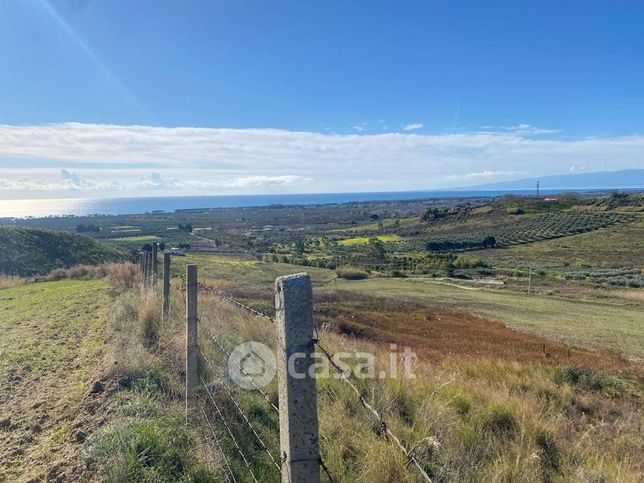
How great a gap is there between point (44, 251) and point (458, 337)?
4472 centimetres

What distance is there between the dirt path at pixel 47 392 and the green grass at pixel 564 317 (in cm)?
1329

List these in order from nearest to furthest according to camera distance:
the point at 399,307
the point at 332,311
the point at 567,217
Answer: the point at 332,311
the point at 399,307
the point at 567,217

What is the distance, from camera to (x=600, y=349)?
1263 centimetres

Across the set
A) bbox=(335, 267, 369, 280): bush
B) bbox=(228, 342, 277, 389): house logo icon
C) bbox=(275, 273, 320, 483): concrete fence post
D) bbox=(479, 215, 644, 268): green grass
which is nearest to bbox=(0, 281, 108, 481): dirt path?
bbox=(228, 342, 277, 389): house logo icon

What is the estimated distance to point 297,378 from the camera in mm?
1981

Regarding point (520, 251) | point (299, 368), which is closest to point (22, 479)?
point (299, 368)

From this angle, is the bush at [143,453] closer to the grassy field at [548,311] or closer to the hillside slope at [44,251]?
the grassy field at [548,311]

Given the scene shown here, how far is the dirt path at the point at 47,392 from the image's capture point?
13.3 feet

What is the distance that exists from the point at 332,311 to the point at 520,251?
6101cm

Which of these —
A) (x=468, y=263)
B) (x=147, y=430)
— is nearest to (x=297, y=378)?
(x=147, y=430)

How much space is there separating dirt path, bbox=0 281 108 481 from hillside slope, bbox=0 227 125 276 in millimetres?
33846

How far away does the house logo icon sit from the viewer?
16.5ft

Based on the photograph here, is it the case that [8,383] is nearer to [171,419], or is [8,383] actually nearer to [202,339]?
[202,339]

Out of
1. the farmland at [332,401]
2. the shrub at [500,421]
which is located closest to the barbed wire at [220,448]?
the farmland at [332,401]
